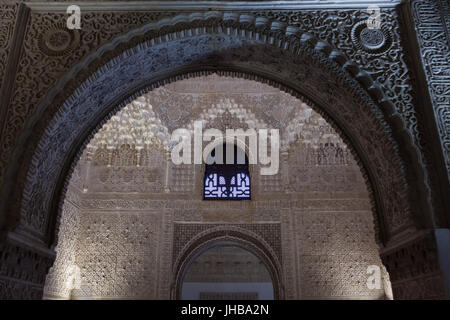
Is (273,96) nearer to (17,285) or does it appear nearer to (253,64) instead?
(253,64)

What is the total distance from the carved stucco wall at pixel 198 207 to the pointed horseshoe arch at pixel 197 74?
134 inches

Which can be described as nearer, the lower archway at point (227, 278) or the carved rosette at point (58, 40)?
the carved rosette at point (58, 40)

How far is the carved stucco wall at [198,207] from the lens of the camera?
20.3 ft

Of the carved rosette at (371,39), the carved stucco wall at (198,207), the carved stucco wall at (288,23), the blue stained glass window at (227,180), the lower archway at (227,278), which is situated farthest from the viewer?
the lower archway at (227,278)

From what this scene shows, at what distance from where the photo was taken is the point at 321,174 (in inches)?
268

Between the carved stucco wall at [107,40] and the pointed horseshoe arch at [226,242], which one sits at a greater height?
the carved stucco wall at [107,40]

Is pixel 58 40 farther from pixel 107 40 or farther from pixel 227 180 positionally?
pixel 227 180

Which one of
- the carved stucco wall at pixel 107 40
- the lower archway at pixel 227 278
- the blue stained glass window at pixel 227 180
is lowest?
the lower archway at pixel 227 278

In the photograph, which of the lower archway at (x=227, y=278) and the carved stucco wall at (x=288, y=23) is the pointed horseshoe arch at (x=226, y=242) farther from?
the carved stucco wall at (x=288, y=23)

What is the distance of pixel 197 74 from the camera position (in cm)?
328

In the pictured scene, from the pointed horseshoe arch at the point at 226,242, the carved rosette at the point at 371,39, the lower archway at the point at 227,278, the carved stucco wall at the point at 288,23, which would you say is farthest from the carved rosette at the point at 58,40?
the lower archway at the point at 227,278

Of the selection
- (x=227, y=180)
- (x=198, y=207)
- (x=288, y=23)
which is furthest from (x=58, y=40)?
(x=227, y=180)

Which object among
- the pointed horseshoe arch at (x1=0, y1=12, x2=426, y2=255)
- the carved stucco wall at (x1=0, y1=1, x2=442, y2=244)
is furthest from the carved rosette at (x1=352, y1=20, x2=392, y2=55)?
the pointed horseshoe arch at (x1=0, y1=12, x2=426, y2=255)
